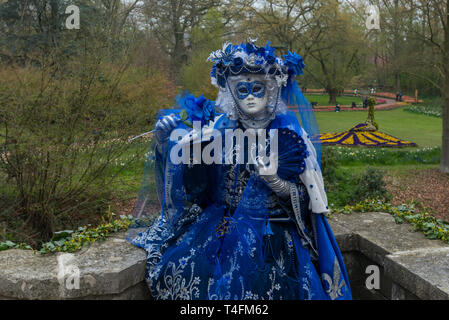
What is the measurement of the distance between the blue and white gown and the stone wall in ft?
0.64

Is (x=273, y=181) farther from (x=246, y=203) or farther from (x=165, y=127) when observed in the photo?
(x=165, y=127)

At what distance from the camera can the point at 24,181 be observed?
4.02 m

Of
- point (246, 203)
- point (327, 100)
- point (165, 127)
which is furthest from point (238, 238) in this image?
point (327, 100)

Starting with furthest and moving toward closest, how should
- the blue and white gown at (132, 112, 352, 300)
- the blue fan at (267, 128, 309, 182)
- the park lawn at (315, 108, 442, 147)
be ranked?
the park lawn at (315, 108, 442, 147), the blue fan at (267, 128, 309, 182), the blue and white gown at (132, 112, 352, 300)

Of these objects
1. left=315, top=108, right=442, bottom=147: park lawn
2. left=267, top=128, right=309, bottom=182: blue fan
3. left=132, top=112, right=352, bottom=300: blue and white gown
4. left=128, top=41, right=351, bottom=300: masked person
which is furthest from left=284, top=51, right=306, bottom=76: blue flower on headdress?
left=315, top=108, right=442, bottom=147: park lawn

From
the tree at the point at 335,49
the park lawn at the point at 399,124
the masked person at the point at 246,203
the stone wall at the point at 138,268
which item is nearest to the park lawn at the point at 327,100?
the tree at the point at 335,49

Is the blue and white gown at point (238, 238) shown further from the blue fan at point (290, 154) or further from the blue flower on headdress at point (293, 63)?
the blue flower on headdress at point (293, 63)

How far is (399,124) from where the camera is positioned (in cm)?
1725

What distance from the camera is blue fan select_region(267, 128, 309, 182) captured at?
249 cm

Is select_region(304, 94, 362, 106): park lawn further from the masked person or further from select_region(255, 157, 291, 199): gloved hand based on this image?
select_region(255, 157, 291, 199): gloved hand

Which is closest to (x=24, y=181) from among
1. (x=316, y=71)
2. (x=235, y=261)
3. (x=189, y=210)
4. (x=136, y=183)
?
(x=136, y=183)

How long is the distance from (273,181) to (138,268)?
93 cm

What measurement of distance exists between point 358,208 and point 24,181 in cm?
310

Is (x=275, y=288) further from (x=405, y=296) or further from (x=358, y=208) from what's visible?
(x=358, y=208)
